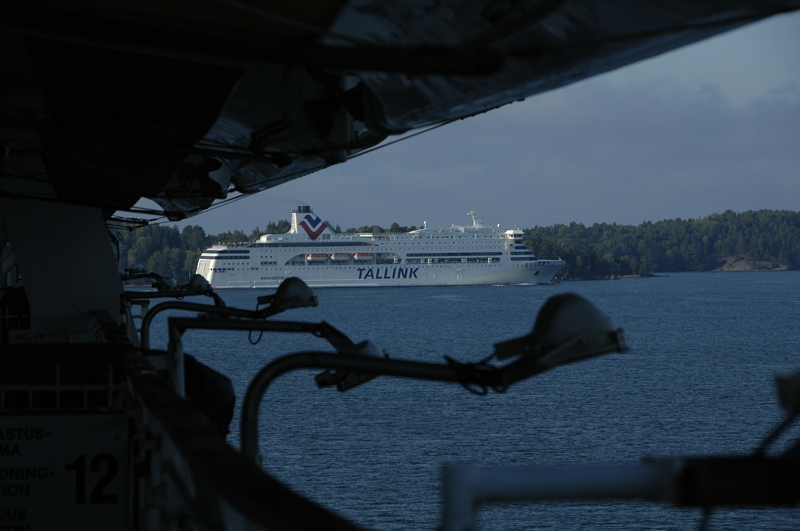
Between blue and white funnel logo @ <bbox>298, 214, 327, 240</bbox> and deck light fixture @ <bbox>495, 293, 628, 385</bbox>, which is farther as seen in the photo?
blue and white funnel logo @ <bbox>298, 214, 327, 240</bbox>

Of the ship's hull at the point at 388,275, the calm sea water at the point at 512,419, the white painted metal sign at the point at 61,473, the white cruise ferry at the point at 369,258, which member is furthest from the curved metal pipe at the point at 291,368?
the ship's hull at the point at 388,275

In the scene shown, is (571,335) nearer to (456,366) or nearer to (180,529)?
(456,366)

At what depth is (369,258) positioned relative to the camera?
66312 mm

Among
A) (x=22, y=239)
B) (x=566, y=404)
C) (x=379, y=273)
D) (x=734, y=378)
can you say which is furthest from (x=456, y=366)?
(x=379, y=273)

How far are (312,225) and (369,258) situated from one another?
543 cm

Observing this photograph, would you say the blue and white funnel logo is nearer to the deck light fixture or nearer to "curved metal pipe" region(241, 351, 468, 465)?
"curved metal pipe" region(241, 351, 468, 465)

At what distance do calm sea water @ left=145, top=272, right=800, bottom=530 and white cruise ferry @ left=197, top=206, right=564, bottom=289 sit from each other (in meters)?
19.9

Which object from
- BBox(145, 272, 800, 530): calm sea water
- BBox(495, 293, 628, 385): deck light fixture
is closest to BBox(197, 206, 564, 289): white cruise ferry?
BBox(145, 272, 800, 530): calm sea water

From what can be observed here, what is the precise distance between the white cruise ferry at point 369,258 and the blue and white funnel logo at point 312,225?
8cm

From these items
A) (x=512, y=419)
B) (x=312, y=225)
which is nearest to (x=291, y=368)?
(x=512, y=419)

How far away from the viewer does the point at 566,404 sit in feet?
86.0

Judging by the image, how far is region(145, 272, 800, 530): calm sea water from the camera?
1814 centimetres

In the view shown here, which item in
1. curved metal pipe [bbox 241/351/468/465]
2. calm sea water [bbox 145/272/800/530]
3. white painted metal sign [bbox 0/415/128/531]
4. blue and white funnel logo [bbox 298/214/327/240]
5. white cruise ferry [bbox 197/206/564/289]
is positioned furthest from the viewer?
blue and white funnel logo [bbox 298/214/327/240]

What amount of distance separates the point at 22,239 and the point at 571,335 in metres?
5.33
